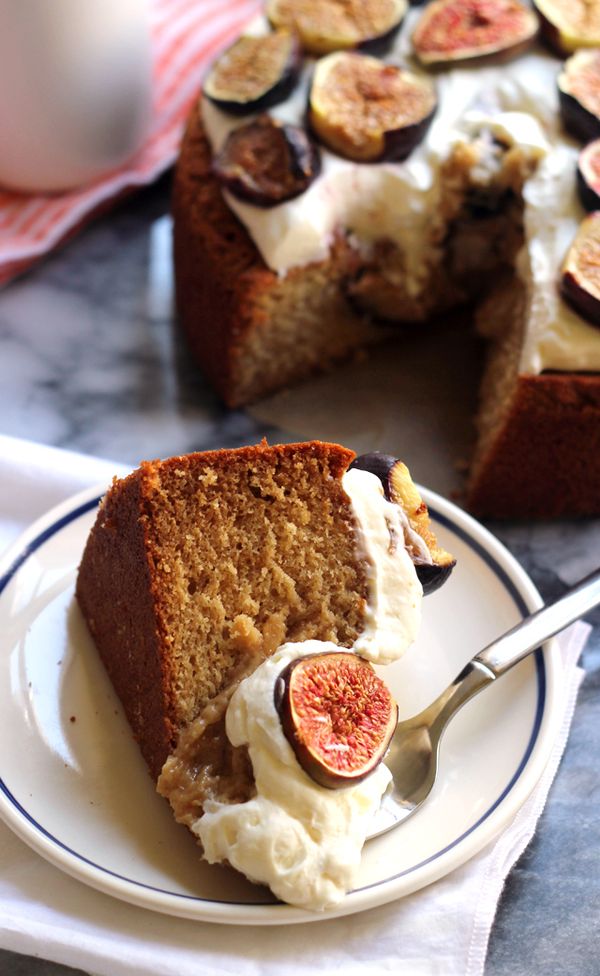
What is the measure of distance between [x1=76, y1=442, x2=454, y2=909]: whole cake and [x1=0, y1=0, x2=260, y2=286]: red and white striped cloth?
1683 mm

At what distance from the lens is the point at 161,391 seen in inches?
133

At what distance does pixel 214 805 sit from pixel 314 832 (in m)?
0.19

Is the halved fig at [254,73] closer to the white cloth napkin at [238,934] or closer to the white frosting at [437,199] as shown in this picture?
the white frosting at [437,199]

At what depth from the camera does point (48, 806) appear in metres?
2.00

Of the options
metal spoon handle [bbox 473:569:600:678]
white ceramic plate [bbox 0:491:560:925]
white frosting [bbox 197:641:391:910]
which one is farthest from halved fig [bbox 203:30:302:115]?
white frosting [bbox 197:641:391:910]

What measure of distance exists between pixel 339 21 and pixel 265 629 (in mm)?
2189

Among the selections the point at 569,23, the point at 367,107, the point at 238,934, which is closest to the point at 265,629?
the point at 238,934

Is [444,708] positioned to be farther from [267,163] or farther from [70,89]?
[70,89]

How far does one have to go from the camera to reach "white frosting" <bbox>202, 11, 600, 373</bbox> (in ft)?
9.39

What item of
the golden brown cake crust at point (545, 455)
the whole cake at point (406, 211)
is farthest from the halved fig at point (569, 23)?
the golden brown cake crust at point (545, 455)

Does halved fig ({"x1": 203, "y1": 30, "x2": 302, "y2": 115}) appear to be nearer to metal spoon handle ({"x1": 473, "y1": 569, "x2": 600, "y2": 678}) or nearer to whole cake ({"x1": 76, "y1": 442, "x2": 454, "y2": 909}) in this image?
whole cake ({"x1": 76, "y1": 442, "x2": 454, "y2": 909})

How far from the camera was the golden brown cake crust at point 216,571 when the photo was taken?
6.63 ft

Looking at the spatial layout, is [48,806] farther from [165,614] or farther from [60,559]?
[60,559]

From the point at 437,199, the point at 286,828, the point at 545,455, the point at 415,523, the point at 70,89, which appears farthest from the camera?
the point at 70,89
